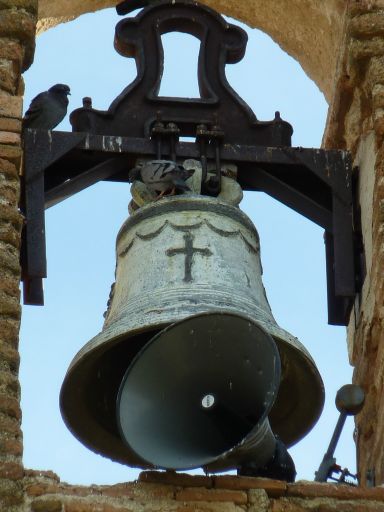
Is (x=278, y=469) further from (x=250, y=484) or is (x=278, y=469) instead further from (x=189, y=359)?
(x=189, y=359)

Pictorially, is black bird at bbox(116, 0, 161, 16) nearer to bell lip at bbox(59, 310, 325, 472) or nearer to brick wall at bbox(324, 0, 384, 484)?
brick wall at bbox(324, 0, 384, 484)

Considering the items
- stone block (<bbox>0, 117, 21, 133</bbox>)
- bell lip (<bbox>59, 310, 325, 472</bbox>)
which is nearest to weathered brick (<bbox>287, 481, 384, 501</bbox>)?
bell lip (<bbox>59, 310, 325, 472</bbox>)

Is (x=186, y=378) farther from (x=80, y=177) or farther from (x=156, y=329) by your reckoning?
(x=80, y=177)

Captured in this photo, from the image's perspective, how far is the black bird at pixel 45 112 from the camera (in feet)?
22.4

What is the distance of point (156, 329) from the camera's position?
582cm

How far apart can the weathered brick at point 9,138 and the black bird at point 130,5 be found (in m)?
0.93

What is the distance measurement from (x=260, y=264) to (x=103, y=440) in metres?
0.70

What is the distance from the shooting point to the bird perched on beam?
6414 mm

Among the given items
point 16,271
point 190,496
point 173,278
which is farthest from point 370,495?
point 16,271

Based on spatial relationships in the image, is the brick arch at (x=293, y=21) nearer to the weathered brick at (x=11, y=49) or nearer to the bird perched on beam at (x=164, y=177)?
the weathered brick at (x=11, y=49)

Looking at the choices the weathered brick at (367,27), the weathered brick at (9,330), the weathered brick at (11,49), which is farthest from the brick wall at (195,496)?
the weathered brick at (367,27)

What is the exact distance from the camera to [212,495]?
5.64 meters

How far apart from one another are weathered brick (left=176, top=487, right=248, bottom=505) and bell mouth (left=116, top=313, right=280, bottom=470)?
3.8 inches

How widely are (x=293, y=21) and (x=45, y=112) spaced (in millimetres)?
1154
